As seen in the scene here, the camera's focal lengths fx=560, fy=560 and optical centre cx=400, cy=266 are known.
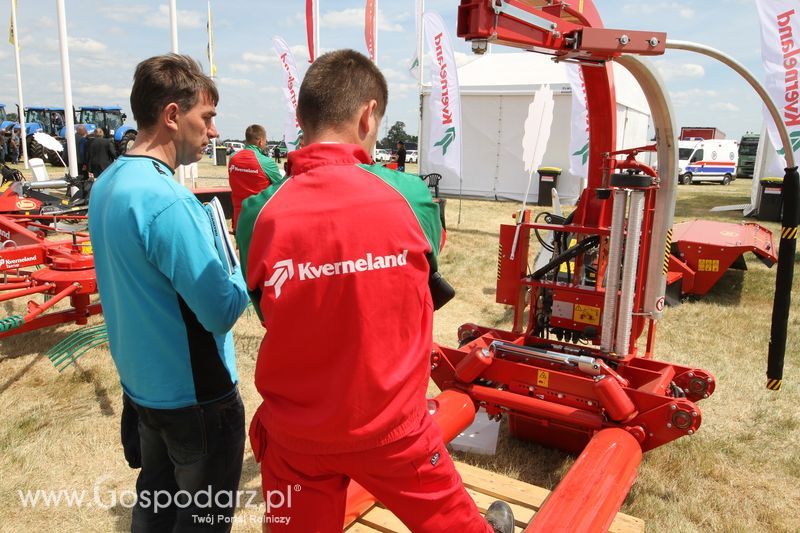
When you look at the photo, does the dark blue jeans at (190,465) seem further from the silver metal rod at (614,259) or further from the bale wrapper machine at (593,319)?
the silver metal rod at (614,259)

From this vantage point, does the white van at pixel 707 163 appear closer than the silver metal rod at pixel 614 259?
No

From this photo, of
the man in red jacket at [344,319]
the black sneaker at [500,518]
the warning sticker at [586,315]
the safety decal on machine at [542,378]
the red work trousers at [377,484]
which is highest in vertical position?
the man in red jacket at [344,319]

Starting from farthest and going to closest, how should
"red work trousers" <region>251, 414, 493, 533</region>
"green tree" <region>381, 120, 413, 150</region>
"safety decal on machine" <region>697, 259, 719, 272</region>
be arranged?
"green tree" <region>381, 120, 413, 150</region>, "safety decal on machine" <region>697, 259, 719, 272</region>, "red work trousers" <region>251, 414, 493, 533</region>

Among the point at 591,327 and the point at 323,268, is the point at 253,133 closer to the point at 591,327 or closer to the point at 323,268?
the point at 591,327

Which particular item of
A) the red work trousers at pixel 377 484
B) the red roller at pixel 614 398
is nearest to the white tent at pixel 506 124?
the red roller at pixel 614 398

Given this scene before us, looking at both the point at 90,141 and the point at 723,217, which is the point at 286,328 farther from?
the point at 723,217

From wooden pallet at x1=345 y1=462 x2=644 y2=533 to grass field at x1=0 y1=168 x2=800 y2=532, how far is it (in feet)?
1.22

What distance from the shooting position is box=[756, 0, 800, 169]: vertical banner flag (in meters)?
8.41

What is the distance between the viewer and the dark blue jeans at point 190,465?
181 centimetres

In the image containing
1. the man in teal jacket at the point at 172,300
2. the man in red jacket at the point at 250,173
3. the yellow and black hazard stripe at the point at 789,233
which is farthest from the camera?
the man in red jacket at the point at 250,173

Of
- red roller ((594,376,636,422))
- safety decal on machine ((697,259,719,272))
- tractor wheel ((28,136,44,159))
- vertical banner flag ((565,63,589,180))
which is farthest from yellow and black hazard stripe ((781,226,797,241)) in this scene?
tractor wheel ((28,136,44,159))

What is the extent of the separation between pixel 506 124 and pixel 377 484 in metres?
16.7

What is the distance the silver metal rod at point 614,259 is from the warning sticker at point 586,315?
457mm

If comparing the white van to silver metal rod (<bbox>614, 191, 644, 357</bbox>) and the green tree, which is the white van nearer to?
silver metal rod (<bbox>614, 191, 644, 357</bbox>)
